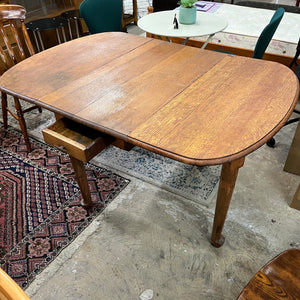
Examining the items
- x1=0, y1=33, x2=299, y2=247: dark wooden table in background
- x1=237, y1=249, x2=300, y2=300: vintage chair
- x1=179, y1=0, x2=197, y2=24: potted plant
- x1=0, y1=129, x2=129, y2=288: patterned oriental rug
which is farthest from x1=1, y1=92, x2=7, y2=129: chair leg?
x1=237, y1=249, x2=300, y2=300: vintage chair

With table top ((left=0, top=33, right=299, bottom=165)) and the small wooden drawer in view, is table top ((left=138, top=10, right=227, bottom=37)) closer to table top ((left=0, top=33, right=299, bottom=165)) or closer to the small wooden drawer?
table top ((left=0, top=33, right=299, bottom=165))

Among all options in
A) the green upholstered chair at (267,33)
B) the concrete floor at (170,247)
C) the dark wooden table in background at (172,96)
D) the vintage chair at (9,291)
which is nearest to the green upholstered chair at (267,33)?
the green upholstered chair at (267,33)

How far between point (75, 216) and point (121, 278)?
0.49 metres

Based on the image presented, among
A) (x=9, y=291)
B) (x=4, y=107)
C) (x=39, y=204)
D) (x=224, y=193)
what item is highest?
(x=9, y=291)

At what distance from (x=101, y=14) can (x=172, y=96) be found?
1.67 metres

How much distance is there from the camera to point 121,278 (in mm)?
1411

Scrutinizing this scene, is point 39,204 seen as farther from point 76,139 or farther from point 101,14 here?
point 101,14

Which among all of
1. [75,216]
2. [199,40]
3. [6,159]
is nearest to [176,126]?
[75,216]

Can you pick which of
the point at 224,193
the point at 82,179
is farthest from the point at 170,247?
the point at 82,179

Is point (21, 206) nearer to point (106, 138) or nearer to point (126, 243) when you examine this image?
point (126, 243)

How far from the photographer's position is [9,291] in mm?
481

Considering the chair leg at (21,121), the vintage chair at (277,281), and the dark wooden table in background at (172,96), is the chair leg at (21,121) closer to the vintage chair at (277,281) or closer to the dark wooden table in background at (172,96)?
the dark wooden table in background at (172,96)

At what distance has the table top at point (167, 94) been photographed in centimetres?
103

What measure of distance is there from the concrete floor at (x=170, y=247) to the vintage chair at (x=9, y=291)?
962mm
